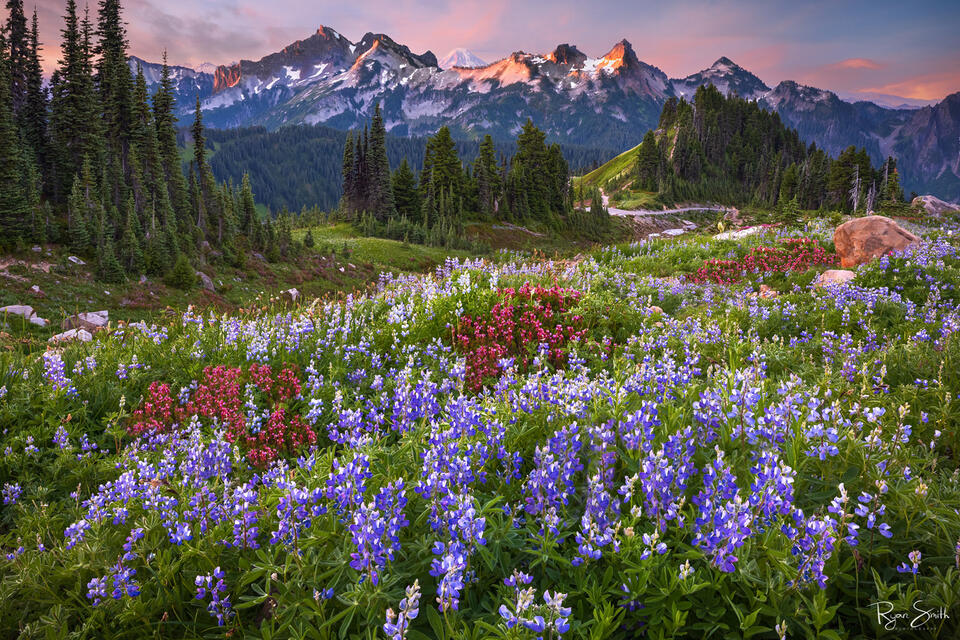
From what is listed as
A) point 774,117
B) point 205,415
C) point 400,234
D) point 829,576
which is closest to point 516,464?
point 829,576

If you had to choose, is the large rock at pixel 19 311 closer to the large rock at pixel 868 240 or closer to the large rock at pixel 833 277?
the large rock at pixel 833 277

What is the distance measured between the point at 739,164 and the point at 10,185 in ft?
598

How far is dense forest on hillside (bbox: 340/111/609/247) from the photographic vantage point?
5957cm

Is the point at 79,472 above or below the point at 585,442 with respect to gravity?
below

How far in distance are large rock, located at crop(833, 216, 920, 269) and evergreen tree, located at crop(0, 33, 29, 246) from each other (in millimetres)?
36489

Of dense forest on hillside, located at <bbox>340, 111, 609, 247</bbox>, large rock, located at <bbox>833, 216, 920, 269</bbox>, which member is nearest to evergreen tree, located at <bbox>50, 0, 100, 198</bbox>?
dense forest on hillside, located at <bbox>340, 111, 609, 247</bbox>

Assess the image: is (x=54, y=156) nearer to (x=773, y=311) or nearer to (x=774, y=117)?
(x=773, y=311)

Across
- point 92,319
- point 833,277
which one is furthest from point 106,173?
point 833,277

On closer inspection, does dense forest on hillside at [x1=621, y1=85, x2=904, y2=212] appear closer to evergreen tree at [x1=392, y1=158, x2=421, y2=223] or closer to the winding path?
the winding path

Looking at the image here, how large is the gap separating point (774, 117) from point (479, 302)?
20882 cm

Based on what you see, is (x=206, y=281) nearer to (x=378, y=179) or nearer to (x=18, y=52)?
(x=18, y=52)

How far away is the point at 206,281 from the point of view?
28.2 m

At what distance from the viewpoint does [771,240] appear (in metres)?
20.0

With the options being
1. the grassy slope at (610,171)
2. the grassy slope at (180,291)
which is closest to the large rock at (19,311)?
the grassy slope at (180,291)
